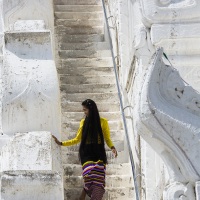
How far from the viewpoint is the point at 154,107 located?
8.14 meters

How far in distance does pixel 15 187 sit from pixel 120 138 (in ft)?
10.5

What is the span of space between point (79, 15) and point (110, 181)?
4742 mm

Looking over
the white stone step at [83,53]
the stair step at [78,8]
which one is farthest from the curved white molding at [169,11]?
the stair step at [78,8]

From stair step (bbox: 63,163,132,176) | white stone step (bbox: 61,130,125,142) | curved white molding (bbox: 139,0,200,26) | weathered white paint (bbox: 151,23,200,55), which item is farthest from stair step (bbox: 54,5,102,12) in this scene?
curved white molding (bbox: 139,0,200,26)

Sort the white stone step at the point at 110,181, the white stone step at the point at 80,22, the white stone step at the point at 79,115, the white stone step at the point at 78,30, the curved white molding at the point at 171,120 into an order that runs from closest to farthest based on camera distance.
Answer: the curved white molding at the point at 171,120 < the white stone step at the point at 110,181 < the white stone step at the point at 79,115 < the white stone step at the point at 78,30 < the white stone step at the point at 80,22

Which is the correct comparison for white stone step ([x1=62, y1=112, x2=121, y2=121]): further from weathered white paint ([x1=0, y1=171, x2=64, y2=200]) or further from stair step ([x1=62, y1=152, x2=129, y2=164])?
weathered white paint ([x1=0, y1=171, x2=64, y2=200])

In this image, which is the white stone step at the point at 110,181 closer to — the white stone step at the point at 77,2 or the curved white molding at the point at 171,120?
the curved white molding at the point at 171,120

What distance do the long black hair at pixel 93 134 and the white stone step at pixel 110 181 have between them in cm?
53

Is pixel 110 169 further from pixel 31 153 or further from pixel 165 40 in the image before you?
pixel 165 40

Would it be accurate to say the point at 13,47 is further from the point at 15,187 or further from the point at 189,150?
the point at 189,150

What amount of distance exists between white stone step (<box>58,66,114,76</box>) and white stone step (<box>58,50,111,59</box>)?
409 millimetres

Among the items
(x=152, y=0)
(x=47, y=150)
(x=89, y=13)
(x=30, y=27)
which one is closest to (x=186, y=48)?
(x=152, y=0)

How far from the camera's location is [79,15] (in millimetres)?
16594

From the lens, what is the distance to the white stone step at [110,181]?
Answer: 40.0 ft
